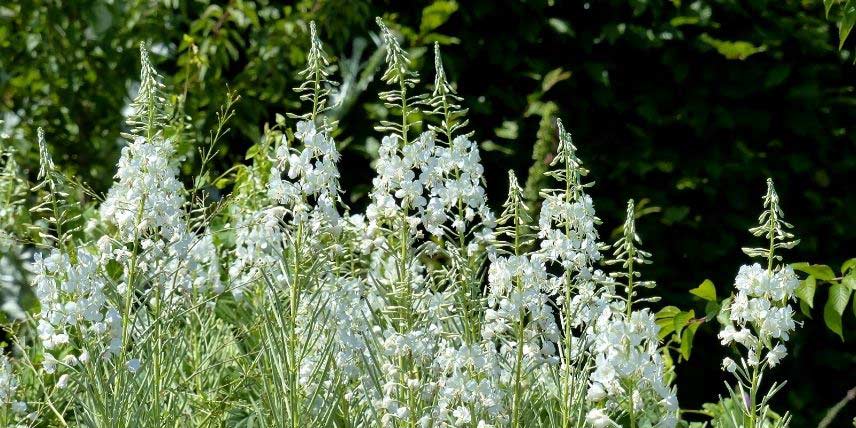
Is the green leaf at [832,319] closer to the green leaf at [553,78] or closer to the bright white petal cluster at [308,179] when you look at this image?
the bright white petal cluster at [308,179]

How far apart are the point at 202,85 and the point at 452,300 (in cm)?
257

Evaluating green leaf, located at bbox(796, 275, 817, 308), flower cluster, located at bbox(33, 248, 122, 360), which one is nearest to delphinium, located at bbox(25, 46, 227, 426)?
flower cluster, located at bbox(33, 248, 122, 360)

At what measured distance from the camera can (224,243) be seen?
393cm

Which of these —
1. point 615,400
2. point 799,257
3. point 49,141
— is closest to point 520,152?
point 799,257

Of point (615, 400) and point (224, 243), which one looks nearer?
point (615, 400)

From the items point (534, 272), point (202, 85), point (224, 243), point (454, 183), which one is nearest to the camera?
point (534, 272)

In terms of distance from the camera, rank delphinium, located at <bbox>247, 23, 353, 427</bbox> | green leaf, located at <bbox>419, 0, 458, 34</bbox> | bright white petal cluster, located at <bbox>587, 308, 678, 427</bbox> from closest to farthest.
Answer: bright white petal cluster, located at <bbox>587, 308, 678, 427</bbox> < delphinium, located at <bbox>247, 23, 353, 427</bbox> < green leaf, located at <bbox>419, 0, 458, 34</bbox>

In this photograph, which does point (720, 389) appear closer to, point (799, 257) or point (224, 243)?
point (799, 257)

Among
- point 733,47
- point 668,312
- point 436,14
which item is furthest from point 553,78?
point 668,312

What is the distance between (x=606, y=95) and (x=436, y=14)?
83 centimetres

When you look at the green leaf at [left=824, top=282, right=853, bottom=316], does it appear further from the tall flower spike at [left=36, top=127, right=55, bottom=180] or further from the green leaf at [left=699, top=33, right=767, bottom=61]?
the green leaf at [left=699, top=33, right=767, bottom=61]

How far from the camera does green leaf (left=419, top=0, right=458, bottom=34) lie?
15.4 feet

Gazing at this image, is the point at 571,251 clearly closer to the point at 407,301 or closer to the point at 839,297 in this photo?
the point at 407,301

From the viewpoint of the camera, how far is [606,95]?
4.85 meters
